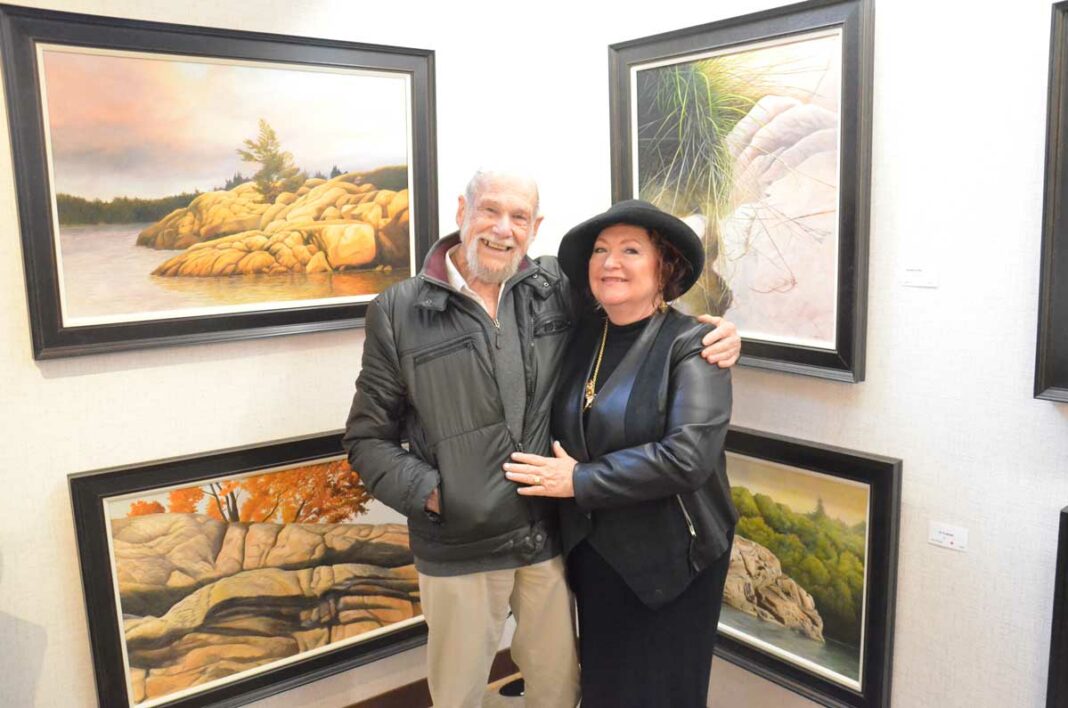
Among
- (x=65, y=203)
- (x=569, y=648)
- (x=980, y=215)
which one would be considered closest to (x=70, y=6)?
(x=65, y=203)

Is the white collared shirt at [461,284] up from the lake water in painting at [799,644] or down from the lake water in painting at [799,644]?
up

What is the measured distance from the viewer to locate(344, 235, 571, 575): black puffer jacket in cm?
185

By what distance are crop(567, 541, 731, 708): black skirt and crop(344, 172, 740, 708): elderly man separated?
131 millimetres

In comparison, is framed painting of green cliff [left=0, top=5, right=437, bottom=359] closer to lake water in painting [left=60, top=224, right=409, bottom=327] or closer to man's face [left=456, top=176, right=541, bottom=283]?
lake water in painting [left=60, top=224, right=409, bottom=327]

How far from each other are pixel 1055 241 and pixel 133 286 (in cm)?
202

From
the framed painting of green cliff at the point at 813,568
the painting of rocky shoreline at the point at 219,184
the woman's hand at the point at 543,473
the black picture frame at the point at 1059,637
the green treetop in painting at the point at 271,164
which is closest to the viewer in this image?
the black picture frame at the point at 1059,637

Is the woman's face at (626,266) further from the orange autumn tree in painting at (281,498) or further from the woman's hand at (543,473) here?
the orange autumn tree in painting at (281,498)

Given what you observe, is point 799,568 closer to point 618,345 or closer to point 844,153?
point 618,345

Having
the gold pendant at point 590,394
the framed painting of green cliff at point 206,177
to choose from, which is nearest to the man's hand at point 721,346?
the gold pendant at point 590,394

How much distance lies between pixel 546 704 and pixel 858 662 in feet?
2.61

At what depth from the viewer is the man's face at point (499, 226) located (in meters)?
1.86

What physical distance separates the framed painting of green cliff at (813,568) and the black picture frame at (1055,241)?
0.43 metres

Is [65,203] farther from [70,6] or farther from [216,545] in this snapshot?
[216,545]

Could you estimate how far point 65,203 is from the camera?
1908 mm
